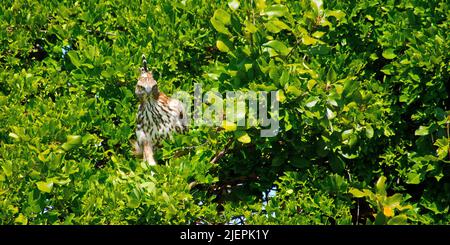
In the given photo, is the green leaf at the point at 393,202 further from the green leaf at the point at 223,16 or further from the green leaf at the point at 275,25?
the green leaf at the point at 223,16

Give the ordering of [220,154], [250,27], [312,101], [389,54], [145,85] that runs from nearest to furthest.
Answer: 1. [312,101]
2. [250,27]
3. [220,154]
4. [389,54]
5. [145,85]

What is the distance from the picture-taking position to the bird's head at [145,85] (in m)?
5.04

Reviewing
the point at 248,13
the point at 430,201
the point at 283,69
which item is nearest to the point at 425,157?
the point at 430,201

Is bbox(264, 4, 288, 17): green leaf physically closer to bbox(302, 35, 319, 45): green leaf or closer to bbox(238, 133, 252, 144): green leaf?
bbox(302, 35, 319, 45): green leaf

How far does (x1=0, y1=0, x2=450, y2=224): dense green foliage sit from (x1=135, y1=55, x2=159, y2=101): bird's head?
0.40ft

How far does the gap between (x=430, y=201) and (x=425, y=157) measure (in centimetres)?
29

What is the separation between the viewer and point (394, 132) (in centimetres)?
486

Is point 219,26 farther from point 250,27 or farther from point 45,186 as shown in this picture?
point 45,186

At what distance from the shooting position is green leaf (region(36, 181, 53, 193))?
13.9 feet

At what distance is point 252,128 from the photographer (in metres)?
4.54

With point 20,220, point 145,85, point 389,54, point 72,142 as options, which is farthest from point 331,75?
point 20,220

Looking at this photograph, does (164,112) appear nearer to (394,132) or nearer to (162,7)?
(162,7)

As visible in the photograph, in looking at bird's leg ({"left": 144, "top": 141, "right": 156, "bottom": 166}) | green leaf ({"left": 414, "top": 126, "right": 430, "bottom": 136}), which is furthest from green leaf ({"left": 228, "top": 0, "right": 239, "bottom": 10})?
green leaf ({"left": 414, "top": 126, "right": 430, "bottom": 136})

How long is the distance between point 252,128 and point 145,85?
2.81 ft
